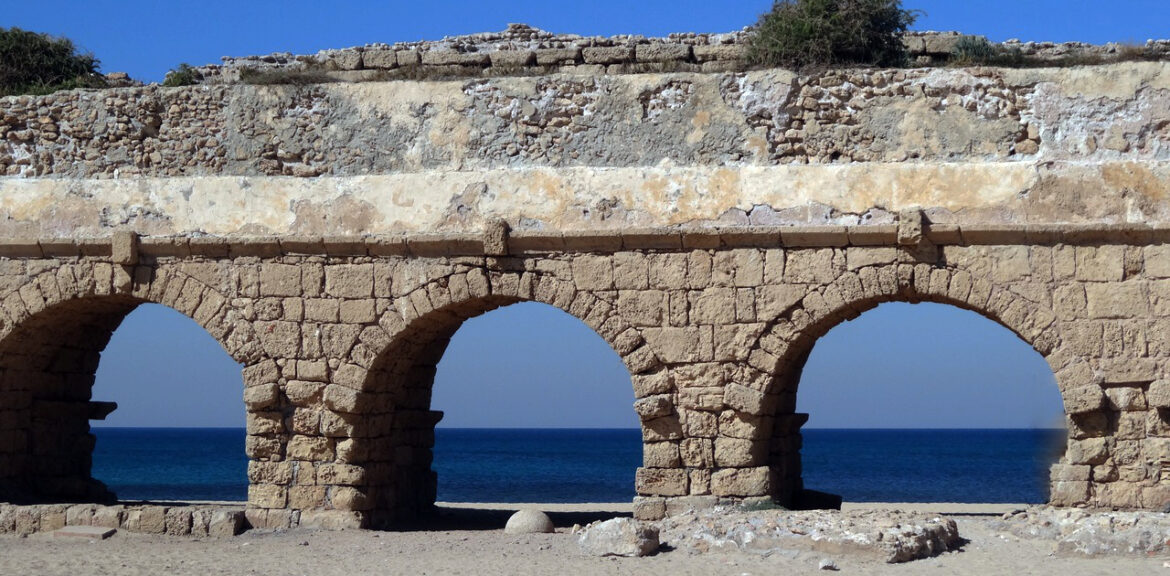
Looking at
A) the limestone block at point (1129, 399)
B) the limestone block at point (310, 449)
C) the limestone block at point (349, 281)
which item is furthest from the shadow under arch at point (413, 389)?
the limestone block at point (1129, 399)

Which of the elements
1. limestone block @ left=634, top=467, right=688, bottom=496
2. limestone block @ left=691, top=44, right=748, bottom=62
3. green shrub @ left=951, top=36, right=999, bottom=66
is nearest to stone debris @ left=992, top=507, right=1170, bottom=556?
limestone block @ left=634, top=467, right=688, bottom=496

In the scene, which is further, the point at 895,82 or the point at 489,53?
the point at 489,53

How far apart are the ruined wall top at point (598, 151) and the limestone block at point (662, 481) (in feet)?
6.16

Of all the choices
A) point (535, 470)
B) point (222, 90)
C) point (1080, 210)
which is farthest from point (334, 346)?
point (535, 470)

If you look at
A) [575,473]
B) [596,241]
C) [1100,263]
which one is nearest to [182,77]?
[596,241]

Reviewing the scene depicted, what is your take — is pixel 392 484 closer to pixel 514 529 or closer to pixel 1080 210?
pixel 514 529

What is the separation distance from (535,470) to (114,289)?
32.2 metres

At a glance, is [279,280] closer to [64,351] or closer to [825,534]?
[64,351]

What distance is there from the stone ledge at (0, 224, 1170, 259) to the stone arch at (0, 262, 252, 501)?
0.22 meters

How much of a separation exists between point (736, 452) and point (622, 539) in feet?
5.04

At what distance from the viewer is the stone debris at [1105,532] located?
8797mm

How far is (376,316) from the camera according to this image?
11062mm

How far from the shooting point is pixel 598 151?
11109 millimetres

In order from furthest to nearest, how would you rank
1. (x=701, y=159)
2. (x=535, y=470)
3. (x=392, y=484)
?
(x=535, y=470), (x=392, y=484), (x=701, y=159)
